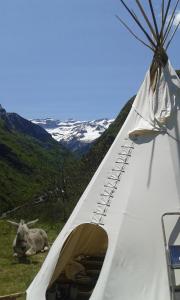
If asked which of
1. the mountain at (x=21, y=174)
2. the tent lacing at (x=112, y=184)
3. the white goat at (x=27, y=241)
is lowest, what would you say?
the mountain at (x=21, y=174)

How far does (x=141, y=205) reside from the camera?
893 centimetres

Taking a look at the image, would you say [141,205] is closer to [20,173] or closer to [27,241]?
[27,241]

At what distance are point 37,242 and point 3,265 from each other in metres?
2.55

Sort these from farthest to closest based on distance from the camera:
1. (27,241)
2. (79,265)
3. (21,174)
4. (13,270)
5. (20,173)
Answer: (20,173)
(21,174)
(27,241)
(13,270)
(79,265)

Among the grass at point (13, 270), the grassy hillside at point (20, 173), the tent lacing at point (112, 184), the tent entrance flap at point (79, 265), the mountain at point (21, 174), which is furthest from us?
the grassy hillside at point (20, 173)

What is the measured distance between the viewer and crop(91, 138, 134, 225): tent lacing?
9234mm

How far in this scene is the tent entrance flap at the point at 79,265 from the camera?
9758mm

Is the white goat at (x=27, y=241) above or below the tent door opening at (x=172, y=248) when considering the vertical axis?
below

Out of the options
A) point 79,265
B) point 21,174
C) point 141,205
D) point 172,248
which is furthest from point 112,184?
point 21,174

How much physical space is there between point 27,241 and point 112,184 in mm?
7509

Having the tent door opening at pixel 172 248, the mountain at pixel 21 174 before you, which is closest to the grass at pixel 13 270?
the tent door opening at pixel 172 248

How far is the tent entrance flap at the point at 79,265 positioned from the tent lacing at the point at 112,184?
916 millimetres

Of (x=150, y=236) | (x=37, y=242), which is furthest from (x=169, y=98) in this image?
(x=37, y=242)

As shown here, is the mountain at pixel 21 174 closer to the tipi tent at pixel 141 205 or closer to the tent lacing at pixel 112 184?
the tipi tent at pixel 141 205
